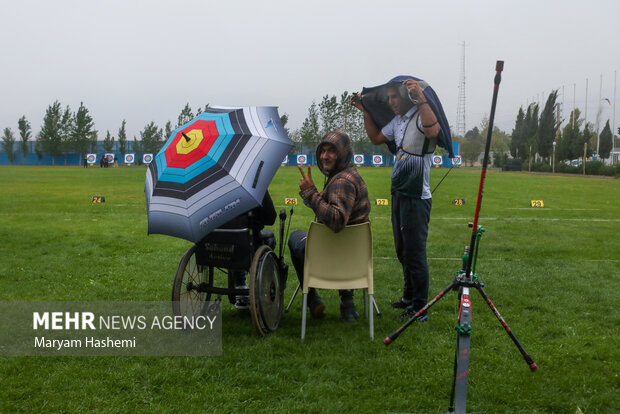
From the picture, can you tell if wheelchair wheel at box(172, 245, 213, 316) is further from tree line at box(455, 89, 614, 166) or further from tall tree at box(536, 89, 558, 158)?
tall tree at box(536, 89, 558, 158)

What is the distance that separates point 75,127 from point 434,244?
79165mm

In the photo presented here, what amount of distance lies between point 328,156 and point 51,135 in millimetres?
82640

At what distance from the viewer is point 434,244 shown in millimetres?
9203

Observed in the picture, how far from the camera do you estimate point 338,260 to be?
4.38m

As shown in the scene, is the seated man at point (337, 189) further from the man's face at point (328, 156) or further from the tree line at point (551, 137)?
the tree line at point (551, 137)

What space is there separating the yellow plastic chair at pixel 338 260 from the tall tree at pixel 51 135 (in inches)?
3233

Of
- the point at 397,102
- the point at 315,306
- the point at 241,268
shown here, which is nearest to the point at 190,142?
the point at 241,268

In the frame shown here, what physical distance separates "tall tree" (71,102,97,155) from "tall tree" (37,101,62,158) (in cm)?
197

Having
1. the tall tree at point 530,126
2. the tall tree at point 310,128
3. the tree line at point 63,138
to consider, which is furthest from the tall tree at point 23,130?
the tall tree at point 530,126

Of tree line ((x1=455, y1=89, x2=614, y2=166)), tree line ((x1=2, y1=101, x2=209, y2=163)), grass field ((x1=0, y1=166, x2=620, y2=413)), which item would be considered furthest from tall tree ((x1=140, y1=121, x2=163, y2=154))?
grass field ((x1=0, y1=166, x2=620, y2=413))

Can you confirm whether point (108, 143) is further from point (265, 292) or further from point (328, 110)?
point (265, 292)

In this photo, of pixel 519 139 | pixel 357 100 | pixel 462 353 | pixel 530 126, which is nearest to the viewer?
pixel 462 353

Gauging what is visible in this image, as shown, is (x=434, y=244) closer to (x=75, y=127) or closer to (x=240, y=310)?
(x=240, y=310)

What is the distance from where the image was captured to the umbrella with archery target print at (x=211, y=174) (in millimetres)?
3895
